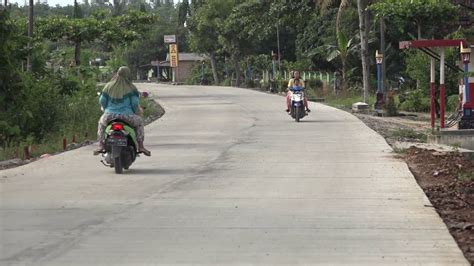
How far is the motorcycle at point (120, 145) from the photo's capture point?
11.7 meters

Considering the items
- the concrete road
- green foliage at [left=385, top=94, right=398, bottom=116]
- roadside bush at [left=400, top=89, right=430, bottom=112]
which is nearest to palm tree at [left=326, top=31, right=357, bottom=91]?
roadside bush at [left=400, top=89, right=430, bottom=112]

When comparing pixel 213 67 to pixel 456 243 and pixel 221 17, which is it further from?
pixel 456 243

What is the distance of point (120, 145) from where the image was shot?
11.7 metres

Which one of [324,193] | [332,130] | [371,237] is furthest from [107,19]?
[371,237]

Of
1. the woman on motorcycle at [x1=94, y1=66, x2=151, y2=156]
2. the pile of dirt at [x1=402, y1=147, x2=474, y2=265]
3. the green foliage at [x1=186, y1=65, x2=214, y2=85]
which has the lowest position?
the pile of dirt at [x1=402, y1=147, x2=474, y2=265]

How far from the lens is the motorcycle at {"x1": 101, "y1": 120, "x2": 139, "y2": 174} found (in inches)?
460

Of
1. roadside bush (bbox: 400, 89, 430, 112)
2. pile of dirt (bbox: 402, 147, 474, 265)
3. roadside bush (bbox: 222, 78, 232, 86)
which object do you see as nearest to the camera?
pile of dirt (bbox: 402, 147, 474, 265)

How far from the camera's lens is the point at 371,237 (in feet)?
23.5

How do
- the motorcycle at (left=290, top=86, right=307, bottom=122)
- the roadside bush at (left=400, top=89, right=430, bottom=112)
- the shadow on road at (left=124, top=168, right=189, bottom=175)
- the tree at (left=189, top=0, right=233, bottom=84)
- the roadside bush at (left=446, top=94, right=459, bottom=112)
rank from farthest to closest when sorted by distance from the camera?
the tree at (left=189, top=0, right=233, bottom=84) < the roadside bush at (left=400, top=89, right=430, bottom=112) < the roadside bush at (left=446, top=94, right=459, bottom=112) < the motorcycle at (left=290, top=86, right=307, bottom=122) < the shadow on road at (left=124, top=168, right=189, bottom=175)

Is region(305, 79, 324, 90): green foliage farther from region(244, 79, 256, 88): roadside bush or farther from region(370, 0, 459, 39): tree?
region(370, 0, 459, 39): tree

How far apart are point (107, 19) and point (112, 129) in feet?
81.9

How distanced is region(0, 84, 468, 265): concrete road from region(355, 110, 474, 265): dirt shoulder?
0.60ft

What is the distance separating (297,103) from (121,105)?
38.1ft

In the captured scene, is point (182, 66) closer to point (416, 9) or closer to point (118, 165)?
point (416, 9)
